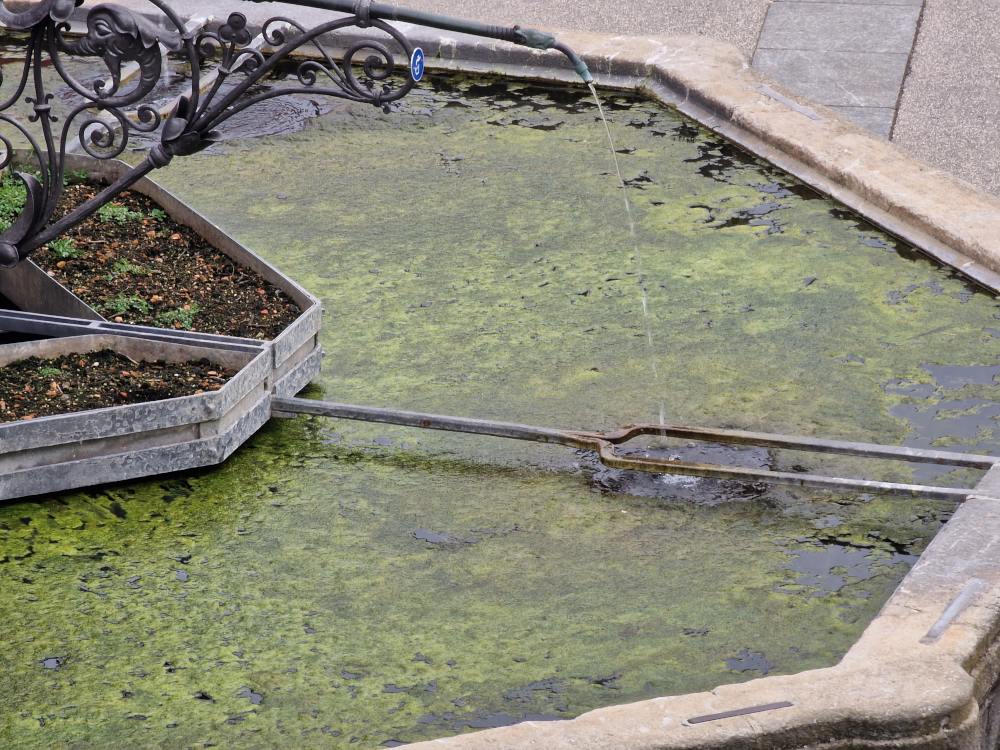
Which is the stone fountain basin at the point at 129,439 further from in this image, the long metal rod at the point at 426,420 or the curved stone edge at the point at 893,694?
the curved stone edge at the point at 893,694

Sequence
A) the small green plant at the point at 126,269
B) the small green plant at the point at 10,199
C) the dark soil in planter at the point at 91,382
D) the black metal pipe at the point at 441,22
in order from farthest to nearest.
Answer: the small green plant at the point at 10,199 < the small green plant at the point at 126,269 < the dark soil in planter at the point at 91,382 < the black metal pipe at the point at 441,22

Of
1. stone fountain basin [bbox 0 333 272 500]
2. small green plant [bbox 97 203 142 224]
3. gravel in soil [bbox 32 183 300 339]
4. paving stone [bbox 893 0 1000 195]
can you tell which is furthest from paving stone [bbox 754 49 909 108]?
stone fountain basin [bbox 0 333 272 500]

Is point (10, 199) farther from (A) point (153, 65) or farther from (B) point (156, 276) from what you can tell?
(A) point (153, 65)

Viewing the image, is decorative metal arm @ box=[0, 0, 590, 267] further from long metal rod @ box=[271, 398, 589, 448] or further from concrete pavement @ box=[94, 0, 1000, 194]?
concrete pavement @ box=[94, 0, 1000, 194]

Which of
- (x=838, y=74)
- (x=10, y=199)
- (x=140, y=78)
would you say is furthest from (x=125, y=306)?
(x=838, y=74)

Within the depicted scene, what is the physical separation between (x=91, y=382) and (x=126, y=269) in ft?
3.11

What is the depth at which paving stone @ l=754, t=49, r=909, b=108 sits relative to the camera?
770 centimetres

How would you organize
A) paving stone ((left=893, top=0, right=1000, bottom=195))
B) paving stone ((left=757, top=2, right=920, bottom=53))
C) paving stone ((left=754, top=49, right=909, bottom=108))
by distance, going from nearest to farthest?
paving stone ((left=893, top=0, right=1000, bottom=195)) → paving stone ((left=754, top=49, right=909, bottom=108)) → paving stone ((left=757, top=2, right=920, bottom=53))

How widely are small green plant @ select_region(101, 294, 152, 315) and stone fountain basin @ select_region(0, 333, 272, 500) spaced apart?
75 cm

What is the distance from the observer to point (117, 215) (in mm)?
6062

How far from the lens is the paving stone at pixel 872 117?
7.35 meters

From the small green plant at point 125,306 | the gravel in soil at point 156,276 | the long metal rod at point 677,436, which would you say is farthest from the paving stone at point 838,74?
the small green plant at point 125,306

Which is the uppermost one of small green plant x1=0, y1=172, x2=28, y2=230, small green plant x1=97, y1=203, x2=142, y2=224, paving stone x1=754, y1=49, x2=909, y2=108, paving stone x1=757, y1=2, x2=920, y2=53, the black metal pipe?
the black metal pipe

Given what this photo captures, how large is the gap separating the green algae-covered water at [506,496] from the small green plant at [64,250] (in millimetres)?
833
